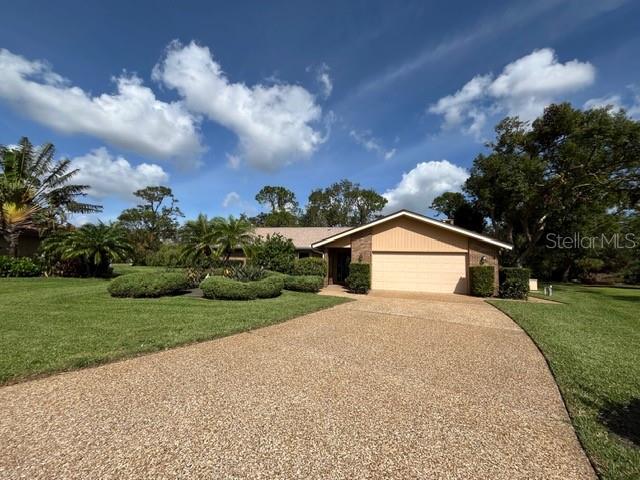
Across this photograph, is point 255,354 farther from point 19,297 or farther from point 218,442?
point 19,297

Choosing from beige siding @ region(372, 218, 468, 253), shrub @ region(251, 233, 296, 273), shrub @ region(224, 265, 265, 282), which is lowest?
shrub @ region(224, 265, 265, 282)

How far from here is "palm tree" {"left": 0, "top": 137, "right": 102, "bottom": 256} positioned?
17109mm

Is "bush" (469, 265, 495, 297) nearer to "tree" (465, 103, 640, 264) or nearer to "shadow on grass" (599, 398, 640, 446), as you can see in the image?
"tree" (465, 103, 640, 264)

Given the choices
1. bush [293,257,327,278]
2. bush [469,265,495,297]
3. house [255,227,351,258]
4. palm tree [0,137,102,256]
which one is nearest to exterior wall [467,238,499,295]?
bush [469,265,495,297]

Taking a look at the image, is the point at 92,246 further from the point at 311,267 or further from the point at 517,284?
the point at 517,284

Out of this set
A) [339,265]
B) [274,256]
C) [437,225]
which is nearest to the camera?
[437,225]

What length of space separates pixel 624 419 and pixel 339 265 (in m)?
16.4

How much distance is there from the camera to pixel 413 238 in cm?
→ 1628

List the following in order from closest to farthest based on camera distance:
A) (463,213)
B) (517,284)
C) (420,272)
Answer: (517,284) → (420,272) → (463,213)

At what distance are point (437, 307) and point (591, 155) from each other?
18248mm

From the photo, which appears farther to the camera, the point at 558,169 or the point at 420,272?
the point at 558,169

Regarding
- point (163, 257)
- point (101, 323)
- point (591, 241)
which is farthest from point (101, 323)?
point (591, 241)

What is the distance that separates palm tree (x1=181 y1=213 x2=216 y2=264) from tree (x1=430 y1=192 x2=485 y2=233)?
20791 mm

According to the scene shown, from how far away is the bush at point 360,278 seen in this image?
1507cm
